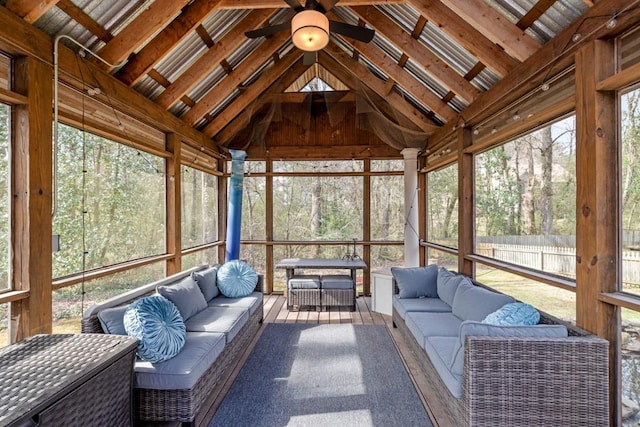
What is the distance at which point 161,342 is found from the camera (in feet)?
8.05

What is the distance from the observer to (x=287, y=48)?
531cm

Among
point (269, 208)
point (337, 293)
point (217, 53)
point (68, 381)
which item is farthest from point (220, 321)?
point (269, 208)

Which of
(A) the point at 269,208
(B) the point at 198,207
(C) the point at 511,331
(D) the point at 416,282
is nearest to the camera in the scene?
(C) the point at 511,331

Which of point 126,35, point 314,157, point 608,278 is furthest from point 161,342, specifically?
point 314,157

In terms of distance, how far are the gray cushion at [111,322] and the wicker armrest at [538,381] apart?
2.51 m

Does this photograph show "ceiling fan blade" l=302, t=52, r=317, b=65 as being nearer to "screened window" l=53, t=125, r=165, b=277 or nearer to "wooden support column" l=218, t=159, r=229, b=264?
"screened window" l=53, t=125, r=165, b=277

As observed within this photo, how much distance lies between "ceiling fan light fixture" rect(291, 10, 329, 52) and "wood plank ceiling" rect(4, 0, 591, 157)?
3.94ft

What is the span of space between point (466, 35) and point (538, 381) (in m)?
3.13

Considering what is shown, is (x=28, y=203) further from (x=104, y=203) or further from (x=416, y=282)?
(x=416, y=282)

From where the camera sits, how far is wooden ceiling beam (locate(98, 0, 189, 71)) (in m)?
3.08

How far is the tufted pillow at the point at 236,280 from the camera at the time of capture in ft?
14.2

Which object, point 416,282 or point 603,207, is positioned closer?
point 603,207

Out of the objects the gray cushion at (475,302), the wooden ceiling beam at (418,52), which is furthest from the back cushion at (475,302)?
the wooden ceiling beam at (418,52)

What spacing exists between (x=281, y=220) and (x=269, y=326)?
239 centimetres
